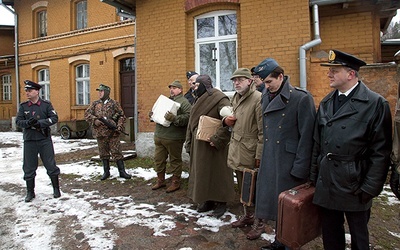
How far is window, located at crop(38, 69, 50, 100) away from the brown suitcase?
15838mm

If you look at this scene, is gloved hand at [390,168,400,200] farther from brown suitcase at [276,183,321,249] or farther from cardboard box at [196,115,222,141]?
cardboard box at [196,115,222,141]

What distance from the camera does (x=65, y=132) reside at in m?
12.5

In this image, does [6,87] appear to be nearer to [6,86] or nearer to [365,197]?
[6,86]

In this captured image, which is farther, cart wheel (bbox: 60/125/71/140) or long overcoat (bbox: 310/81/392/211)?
cart wheel (bbox: 60/125/71/140)

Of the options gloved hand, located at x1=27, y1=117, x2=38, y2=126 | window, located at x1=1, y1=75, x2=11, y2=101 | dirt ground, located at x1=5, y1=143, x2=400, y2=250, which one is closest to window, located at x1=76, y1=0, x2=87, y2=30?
window, located at x1=1, y1=75, x2=11, y2=101

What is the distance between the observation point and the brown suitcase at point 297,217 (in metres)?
2.21

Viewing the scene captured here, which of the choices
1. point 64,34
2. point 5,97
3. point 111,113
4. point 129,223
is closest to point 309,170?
point 129,223

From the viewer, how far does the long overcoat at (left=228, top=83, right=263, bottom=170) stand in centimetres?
323

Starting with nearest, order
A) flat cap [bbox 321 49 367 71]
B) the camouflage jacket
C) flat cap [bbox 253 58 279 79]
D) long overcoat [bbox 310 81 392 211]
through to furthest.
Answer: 1. long overcoat [bbox 310 81 392 211]
2. flat cap [bbox 321 49 367 71]
3. flat cap [bbox 253 58 279 79]
4. the camouflage jacket

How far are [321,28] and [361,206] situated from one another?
513cm

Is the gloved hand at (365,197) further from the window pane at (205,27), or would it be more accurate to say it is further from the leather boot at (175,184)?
the window pane at (205,27)

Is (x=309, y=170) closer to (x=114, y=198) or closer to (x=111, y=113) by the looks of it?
(x=114, y=198)

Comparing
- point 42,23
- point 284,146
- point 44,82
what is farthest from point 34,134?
point 42,23

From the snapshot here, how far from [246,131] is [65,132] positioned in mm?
11101
